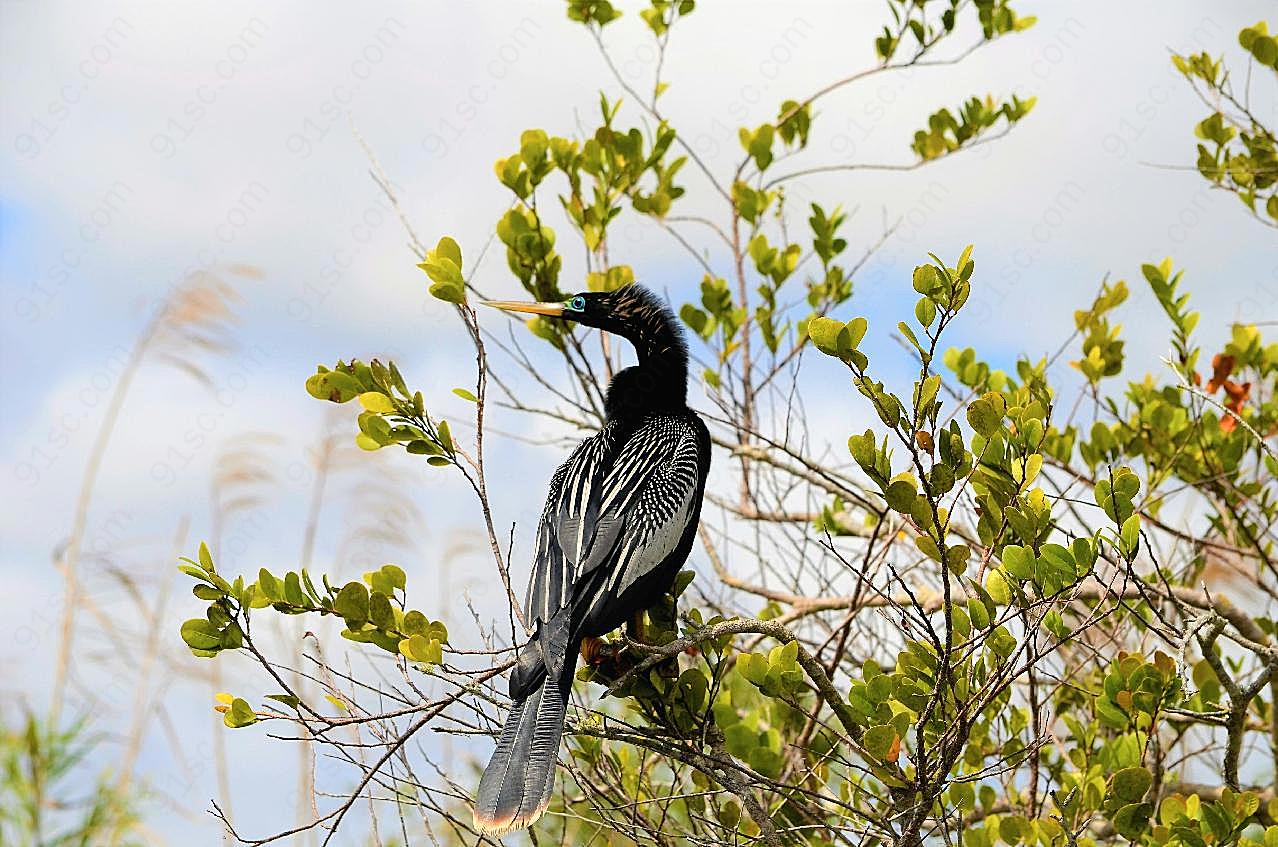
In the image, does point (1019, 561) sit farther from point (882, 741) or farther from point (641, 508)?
point (641, 508)

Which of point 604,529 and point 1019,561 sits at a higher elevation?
point 604,529

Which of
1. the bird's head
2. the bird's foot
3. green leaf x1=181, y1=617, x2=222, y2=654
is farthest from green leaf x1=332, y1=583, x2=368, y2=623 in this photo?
the bird's head

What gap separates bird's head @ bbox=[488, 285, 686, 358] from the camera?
323 centimetres

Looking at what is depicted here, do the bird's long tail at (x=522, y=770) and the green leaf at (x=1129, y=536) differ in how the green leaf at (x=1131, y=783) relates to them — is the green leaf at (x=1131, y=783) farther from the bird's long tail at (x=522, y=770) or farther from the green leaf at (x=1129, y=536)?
the bird's long tail at (x=522, y=770)

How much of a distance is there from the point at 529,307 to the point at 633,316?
317 millimetres

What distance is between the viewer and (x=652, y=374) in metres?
3.18

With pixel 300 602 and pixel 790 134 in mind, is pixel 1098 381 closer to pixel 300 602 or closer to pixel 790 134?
pixel 790 134

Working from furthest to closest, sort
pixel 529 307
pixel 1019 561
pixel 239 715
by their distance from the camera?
pixel 529 307
pixel 239 715
pixel 1019 561

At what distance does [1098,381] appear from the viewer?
3727 millimetres

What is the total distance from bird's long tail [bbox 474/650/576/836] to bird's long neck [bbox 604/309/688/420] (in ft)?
3.67

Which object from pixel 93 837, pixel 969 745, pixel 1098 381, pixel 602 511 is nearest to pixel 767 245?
pixel 1098 381

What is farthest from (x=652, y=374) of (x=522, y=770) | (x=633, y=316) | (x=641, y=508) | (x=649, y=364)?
(x=522, y=770)

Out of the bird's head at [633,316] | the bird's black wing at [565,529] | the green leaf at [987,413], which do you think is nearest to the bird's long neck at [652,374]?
the bird's head at [633,316]

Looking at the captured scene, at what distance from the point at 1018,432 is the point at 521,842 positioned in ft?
8.07
